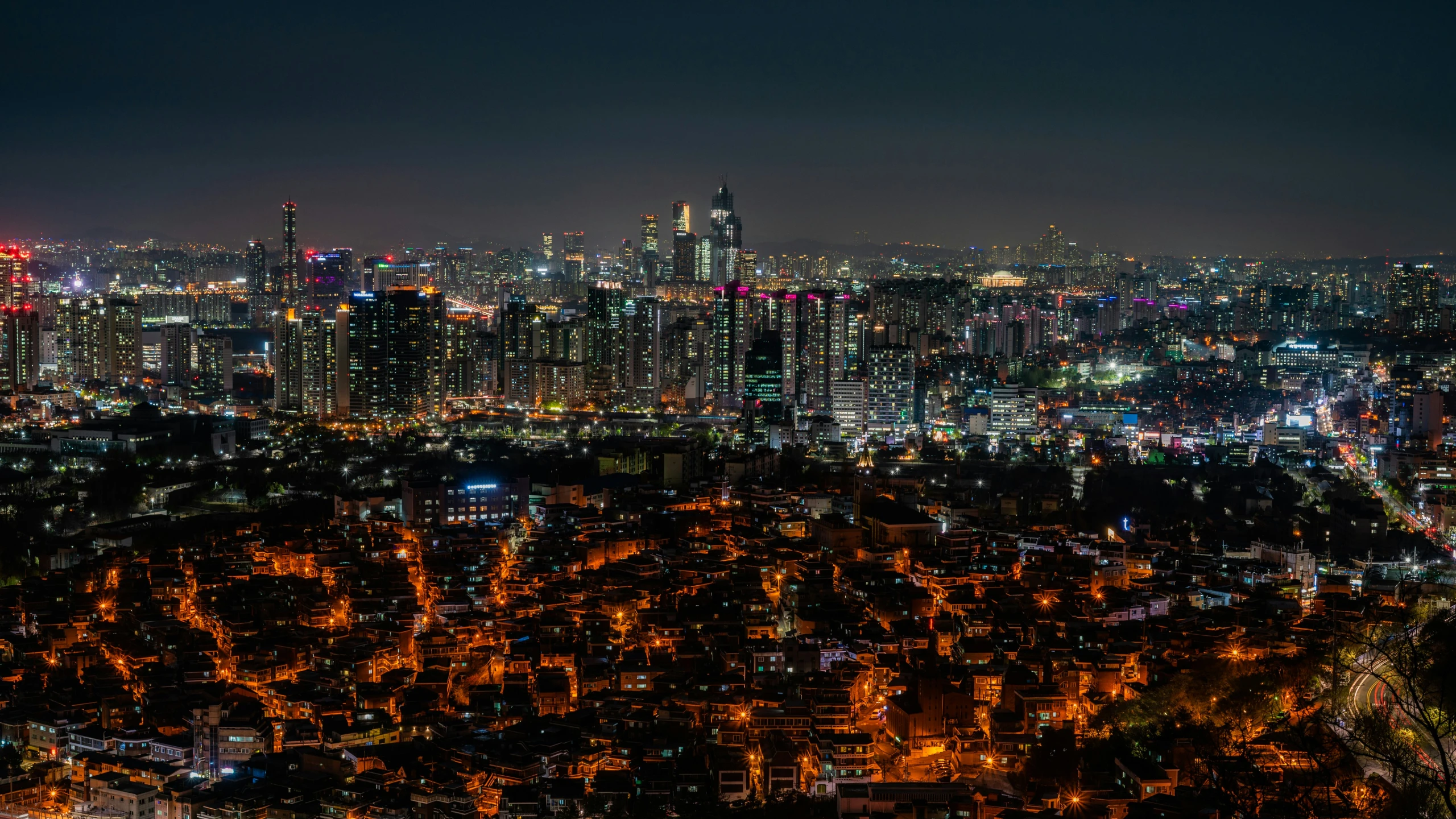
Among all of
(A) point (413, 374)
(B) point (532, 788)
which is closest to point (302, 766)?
(B) point (532, 788)

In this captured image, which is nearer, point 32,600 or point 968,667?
point 968,667

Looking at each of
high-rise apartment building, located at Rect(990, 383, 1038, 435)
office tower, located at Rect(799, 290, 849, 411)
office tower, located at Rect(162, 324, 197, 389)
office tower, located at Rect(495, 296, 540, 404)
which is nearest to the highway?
high-rise apartment building, located at Rect(990, 383, 1038, 435)

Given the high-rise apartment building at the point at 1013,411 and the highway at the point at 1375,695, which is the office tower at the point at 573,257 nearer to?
the high-rise apartment building at the point at 1013,411

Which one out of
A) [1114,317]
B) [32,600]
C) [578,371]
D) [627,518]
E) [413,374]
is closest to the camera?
[32,600]

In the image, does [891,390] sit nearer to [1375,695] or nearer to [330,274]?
[1375,695]

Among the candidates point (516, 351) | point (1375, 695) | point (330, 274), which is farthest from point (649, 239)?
point (1375, 695)

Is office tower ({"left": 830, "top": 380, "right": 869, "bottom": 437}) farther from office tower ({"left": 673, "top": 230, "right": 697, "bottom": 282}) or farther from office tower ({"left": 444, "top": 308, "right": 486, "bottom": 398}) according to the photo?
office tower ({"left": 673, "top": 230, "right": 697, "bottom": 282})

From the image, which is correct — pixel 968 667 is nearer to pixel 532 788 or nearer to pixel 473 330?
pixel 532 788
